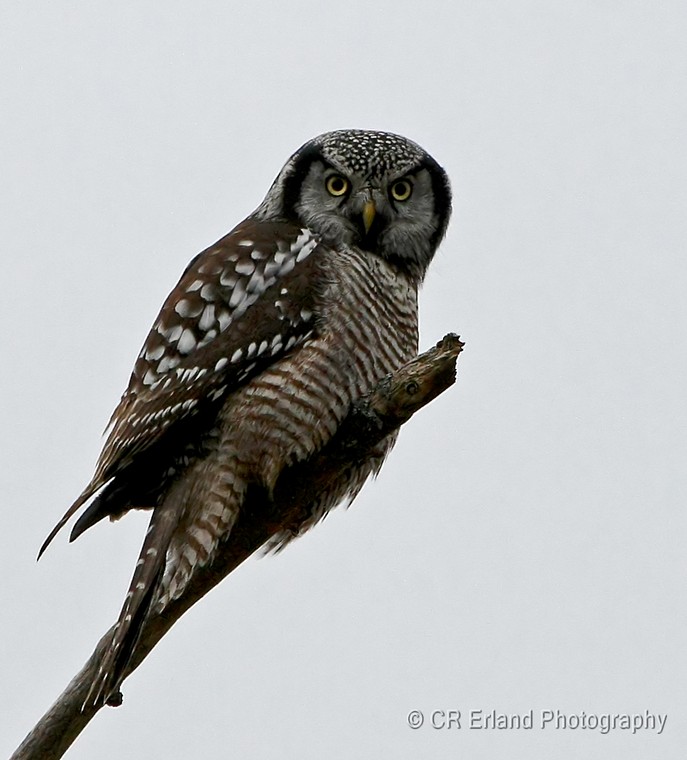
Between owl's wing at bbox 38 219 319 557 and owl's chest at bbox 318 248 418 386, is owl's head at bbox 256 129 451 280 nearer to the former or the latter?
owl's chest at bbox 318 248 418 386

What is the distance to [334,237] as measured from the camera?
14.1 feet

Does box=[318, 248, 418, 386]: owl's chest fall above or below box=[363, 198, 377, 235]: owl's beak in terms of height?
below

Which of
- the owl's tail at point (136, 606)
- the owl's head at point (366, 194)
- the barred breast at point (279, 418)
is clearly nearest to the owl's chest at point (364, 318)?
the barred breast at point (279, 418)

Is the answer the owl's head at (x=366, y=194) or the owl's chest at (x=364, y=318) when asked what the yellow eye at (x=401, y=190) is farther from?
the owl's chest at (x=364, y=318)

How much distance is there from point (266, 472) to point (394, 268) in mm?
1009

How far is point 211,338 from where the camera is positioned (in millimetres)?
3877

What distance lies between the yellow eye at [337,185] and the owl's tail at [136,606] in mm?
1320

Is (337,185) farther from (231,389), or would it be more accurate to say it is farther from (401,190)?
(231,389)

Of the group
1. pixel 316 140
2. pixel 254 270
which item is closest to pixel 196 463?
pixel 254 270

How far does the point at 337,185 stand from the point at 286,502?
4.05 feet

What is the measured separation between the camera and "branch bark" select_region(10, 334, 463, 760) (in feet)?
11.3

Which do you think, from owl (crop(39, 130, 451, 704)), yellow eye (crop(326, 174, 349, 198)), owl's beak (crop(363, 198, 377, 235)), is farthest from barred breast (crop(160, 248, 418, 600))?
yellow eye (crop(326, 174, 349, 198))

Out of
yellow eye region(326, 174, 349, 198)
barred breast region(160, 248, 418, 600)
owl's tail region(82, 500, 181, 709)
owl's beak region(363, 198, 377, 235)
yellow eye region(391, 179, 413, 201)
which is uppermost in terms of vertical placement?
yellow eye region(326, 174, 349, 198)

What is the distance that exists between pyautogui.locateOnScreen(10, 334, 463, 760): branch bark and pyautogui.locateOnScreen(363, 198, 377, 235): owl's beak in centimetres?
81
